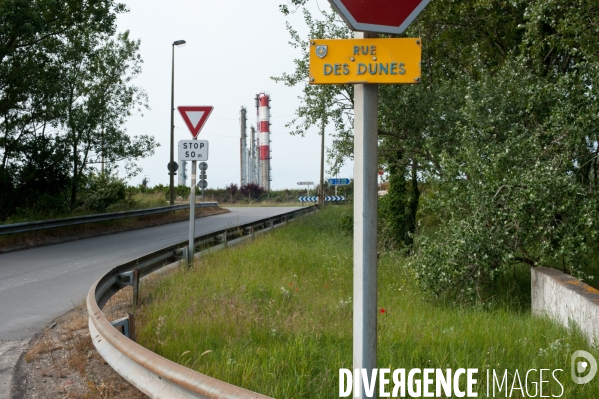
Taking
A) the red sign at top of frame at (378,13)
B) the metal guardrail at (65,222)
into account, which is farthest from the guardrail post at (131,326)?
the metal guardrail at (65,222)

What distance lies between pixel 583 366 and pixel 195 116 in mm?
8900

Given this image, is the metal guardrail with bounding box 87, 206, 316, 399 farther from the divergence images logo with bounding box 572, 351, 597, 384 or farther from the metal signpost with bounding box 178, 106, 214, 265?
the metal signpost with bounding box 178, 106, 214, 265

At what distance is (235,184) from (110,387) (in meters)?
60.5

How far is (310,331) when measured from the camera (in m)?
6.66

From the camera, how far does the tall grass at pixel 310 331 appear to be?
17.6 feet

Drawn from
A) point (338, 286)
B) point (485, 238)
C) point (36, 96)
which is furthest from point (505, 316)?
point (36, 96)

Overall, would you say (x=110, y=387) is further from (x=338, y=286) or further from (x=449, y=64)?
(x=449, y=64)

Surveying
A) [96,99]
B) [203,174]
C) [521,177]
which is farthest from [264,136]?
[521,177]

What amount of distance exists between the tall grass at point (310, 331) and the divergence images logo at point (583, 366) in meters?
0.07

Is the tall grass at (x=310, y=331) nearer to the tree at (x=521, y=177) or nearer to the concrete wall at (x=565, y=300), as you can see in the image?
the concrete wall at (x=565, y=300)

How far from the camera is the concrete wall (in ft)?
21.2

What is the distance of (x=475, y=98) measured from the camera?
12633 millimetres

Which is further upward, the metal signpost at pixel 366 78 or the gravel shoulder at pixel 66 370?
the metal signpost at pixel 366 78

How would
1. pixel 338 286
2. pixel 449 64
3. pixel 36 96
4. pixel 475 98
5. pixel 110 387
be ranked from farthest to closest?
pixel 36 96 → pixel 449 64 → pixel 475 98 → pixel 338 286 → pixel 110 387
